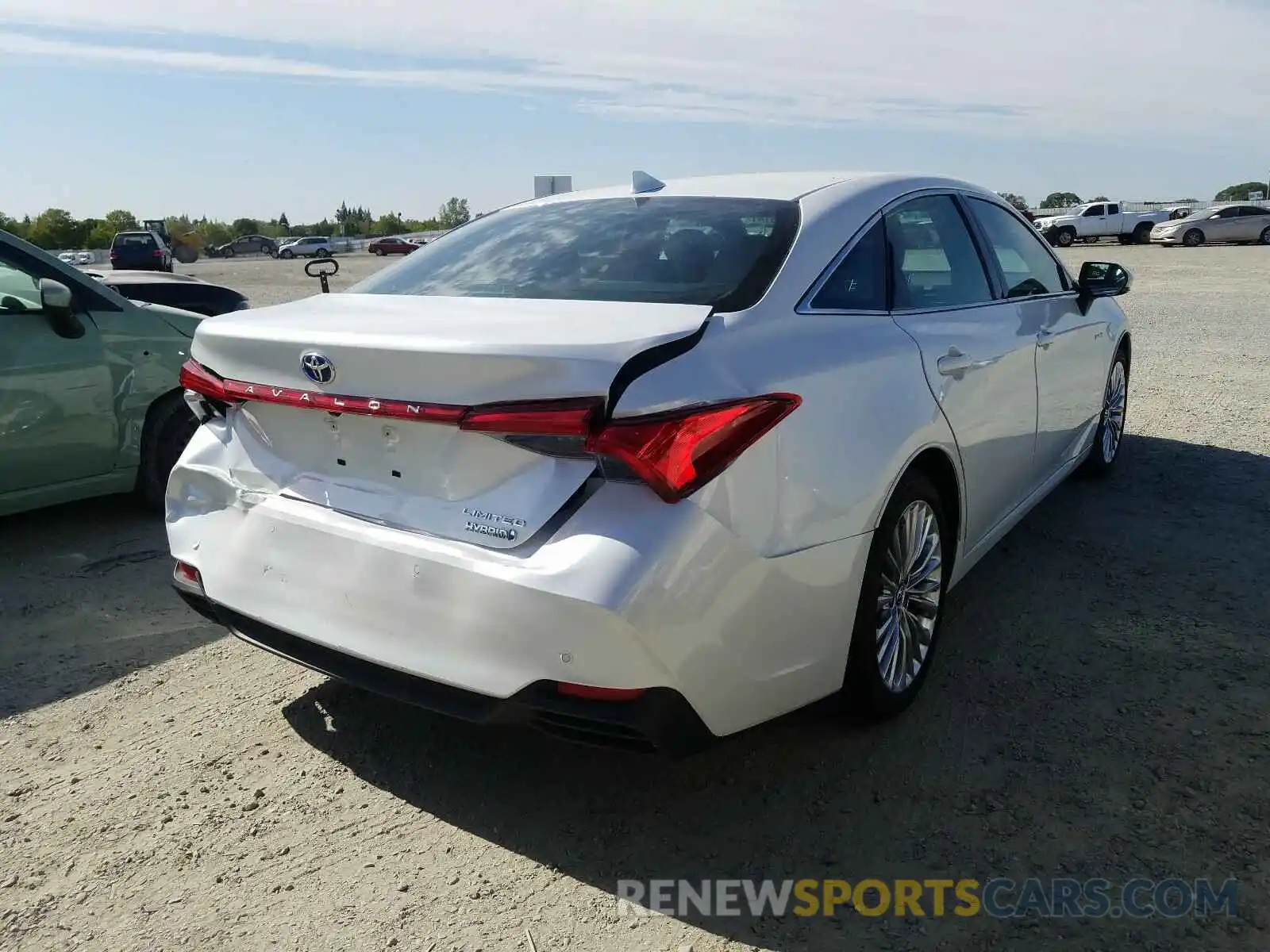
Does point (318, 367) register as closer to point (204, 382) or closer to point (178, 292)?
point (204, 382)

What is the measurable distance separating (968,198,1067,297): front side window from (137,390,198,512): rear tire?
13.2 feet

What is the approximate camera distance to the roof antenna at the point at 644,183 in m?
3.74

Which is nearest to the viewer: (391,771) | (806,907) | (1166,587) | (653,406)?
(653,406)

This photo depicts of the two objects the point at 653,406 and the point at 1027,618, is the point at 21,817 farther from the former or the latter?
the point at 1027,618

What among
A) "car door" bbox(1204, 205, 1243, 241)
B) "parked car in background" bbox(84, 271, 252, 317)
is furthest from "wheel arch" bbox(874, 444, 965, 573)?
"car door" bbox(1204, 205, 1243, 241)

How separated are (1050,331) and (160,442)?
175 inches

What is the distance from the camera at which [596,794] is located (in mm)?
2930

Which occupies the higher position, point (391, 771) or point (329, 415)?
point (329, 415)

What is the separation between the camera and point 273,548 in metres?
2.75

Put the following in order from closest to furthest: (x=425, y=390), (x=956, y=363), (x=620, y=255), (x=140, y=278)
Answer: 1. (x=425, y=390)
2. (x=620, y=255)
3. (x=956, y=363)
4. (x=140, y=278)

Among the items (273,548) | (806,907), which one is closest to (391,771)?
(273,548)

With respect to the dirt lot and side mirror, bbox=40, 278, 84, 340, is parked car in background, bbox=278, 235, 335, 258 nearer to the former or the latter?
side mirror, bbox=40, 278, 84, 340

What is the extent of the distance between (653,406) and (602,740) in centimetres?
77

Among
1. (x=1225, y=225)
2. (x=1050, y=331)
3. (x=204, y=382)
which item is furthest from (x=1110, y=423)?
(x=1225, y=225)
